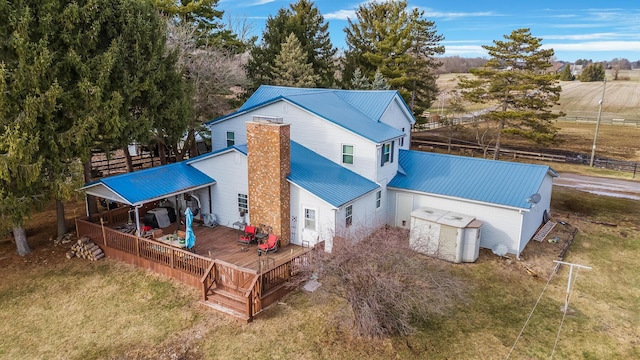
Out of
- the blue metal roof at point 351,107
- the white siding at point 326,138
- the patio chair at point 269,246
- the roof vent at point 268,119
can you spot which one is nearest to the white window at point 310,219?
the patio chair at point 269,246

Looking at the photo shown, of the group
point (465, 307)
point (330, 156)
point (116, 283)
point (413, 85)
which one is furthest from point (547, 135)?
point (116, 283)

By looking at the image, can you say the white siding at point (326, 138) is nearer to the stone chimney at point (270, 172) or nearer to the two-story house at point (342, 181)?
the two-story house at point (342, 181)

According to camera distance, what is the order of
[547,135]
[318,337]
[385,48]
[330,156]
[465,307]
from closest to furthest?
[318,337] < [465,307] < [330,156] < [547,135] < [385,48]

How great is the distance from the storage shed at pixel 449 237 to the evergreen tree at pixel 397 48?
87.6ft

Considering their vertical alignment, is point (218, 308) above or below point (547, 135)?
below

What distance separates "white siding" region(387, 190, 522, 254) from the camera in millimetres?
18062

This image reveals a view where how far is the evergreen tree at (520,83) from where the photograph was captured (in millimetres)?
33656

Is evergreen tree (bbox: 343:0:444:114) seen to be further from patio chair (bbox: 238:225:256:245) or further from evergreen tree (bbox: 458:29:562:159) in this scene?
patio chair (bbox: 238:225:256:245)

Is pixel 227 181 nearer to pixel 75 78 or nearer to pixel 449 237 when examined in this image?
pixel 75 78

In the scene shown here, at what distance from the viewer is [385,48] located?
139 feet

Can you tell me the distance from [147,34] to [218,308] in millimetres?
12922

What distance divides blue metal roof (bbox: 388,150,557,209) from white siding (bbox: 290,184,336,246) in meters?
5.19

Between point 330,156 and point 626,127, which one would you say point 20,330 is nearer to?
point 330,156

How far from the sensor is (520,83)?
35250mm
